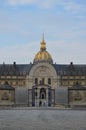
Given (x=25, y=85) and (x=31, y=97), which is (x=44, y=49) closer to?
(x=25, y=85)

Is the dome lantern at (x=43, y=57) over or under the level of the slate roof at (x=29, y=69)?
over

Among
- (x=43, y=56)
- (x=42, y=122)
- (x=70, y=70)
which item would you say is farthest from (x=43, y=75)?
(x=42, y=122)

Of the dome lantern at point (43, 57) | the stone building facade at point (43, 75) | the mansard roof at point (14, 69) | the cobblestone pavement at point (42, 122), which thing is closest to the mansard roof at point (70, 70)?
the stone building facade at point (43, 75)

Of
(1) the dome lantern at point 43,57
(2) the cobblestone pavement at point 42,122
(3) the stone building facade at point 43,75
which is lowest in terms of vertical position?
(2) the cobblestone pavement at point 42,122

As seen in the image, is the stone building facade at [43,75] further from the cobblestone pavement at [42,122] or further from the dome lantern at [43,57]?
the cobblestone pavement at [42,122]

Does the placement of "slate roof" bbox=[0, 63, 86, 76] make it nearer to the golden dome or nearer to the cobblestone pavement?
the golden dome

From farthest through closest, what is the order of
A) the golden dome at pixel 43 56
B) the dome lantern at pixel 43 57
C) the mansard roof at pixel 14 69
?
the golden dome at pixel 43 56
the dome lantern at pixel 43 57
the mansard roof at pixel 14 69

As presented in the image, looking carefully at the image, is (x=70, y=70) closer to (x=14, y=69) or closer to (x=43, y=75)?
(x=43, y=75)

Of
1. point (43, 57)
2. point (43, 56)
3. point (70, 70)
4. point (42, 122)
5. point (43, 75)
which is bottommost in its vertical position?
point (42, 122)

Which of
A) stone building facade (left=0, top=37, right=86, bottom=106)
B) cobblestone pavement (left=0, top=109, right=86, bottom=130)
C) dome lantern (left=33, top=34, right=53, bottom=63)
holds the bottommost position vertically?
cobblestone pavement (left=0, top=109, right=86, bottom=130)

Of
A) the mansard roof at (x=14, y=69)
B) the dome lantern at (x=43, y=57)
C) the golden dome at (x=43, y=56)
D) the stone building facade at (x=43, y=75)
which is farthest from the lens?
the golden dome at (x=43, y=56)

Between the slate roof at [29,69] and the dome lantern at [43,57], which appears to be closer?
the slate roof at [29,69]

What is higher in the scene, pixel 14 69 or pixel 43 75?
pixel 14 69

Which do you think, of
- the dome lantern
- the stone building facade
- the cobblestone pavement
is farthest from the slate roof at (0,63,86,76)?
the cobblestone pavement
